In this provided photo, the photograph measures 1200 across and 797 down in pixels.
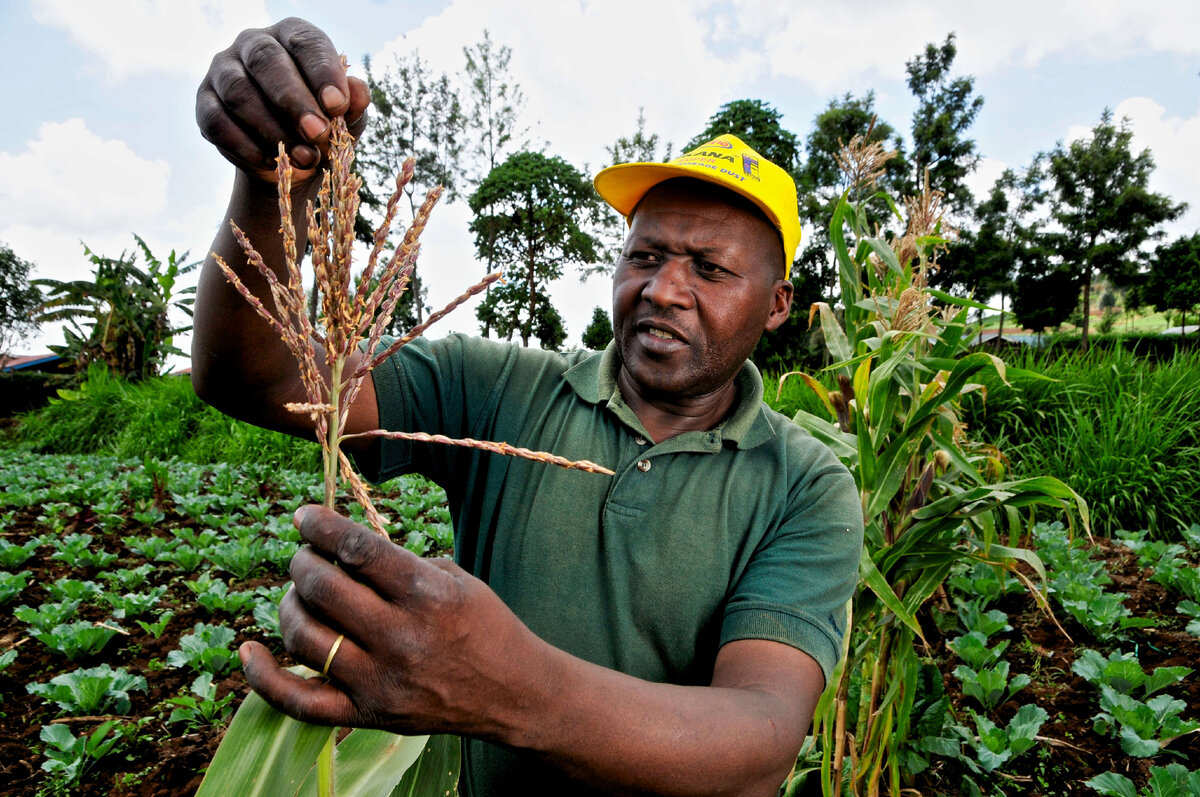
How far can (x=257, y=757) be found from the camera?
2.71 feet

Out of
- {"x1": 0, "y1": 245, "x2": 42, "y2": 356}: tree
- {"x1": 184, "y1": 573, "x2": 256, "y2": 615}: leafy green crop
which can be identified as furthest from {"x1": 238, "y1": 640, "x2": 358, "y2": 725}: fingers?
{"x1": 0, "y1": 245, "x2": 42, "y2": 356}: tree

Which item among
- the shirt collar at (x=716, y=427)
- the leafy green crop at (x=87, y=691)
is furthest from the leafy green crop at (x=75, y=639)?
the shirt collar at (x=716, y=427)

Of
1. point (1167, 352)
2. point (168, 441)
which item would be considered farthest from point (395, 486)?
point (1167, 352)

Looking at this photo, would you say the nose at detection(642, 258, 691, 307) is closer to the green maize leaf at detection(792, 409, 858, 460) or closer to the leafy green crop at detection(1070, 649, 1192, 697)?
the green maize leaf at detection(792, 409, 858, 460)

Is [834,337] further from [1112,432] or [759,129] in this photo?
[759,129]

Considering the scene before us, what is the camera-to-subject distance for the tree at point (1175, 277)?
2273 cm

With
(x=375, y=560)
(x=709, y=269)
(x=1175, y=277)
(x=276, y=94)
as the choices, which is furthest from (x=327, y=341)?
(x=1175, y=277)

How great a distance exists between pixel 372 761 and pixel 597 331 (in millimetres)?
22589

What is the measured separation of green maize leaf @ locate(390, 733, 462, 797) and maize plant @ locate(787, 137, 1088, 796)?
1.12m

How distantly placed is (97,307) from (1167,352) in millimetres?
27684

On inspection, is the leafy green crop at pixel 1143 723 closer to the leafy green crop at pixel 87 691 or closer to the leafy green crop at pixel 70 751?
the leafy green crop at pixel 70 751

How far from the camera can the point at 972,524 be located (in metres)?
2.22

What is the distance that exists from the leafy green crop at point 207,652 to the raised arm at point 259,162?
5.37 feet

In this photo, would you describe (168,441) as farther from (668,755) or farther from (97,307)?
(668,755)
